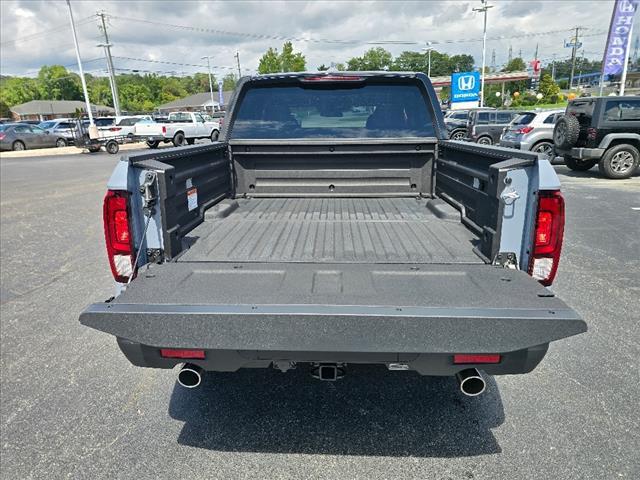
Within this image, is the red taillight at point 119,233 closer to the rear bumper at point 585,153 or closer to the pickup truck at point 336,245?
the pickup truck at point 336,245

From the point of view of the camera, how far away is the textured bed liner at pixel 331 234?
2584mm

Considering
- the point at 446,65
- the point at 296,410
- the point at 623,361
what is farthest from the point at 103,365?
the point at 446,65

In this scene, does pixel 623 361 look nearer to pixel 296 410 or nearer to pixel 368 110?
pixel 296 410

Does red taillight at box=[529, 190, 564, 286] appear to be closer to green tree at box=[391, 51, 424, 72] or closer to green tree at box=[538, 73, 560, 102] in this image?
green tree at box=[538, 73, 560, 102]

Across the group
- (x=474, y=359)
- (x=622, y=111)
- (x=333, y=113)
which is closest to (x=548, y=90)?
(x=622, y=111)

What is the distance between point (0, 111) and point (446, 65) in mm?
101711

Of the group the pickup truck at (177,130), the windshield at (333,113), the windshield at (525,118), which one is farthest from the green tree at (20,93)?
the windshield at (333,113)

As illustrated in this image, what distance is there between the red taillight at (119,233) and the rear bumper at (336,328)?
585 mm

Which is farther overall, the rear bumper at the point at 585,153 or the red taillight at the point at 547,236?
the rear bumper at the point at 585,153

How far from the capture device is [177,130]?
25.9m

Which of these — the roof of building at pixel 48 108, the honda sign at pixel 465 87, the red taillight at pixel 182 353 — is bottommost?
the red taillight at pixel 182 353

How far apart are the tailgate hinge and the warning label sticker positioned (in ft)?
6.68

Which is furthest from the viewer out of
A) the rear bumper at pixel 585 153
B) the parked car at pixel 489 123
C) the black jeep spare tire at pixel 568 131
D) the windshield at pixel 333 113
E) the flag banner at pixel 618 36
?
the parked car at pixel 489 123

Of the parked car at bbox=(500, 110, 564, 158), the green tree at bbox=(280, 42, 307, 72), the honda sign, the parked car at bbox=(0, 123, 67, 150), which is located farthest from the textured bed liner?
the green tree at bbox=(280, 42, 307, 72)
